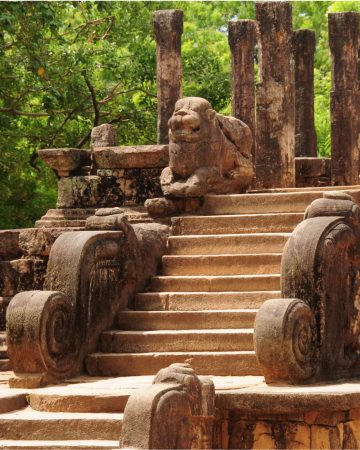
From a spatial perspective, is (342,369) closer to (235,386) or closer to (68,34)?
(235,386)

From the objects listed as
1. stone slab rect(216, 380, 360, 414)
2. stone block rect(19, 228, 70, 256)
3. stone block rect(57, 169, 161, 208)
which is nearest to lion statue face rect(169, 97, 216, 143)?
stone block rect(57, 169, 161, 208)

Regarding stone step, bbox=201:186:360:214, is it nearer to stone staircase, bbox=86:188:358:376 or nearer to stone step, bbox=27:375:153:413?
stone staircase, bbox=86:188:358:376

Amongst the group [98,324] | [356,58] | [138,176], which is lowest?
[98,324]

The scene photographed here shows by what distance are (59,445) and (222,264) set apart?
298cm

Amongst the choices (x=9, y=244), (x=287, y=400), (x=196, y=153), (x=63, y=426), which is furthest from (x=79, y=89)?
(x=287, y=400)

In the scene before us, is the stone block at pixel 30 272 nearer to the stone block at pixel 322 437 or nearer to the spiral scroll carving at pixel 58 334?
the spiral scroll carving at pixel 58 334

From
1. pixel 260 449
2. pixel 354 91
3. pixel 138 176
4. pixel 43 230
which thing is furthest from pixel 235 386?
pixel 354 91

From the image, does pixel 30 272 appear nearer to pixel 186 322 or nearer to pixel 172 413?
pixel 186 322

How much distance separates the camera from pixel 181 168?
1379 cm

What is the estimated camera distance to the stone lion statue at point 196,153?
45.0ft

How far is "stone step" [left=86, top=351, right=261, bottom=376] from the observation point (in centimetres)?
1162

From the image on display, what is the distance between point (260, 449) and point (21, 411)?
1.73 m

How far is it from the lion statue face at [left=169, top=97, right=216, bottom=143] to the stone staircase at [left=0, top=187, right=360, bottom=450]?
1.92 ft

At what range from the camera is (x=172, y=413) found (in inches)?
389
